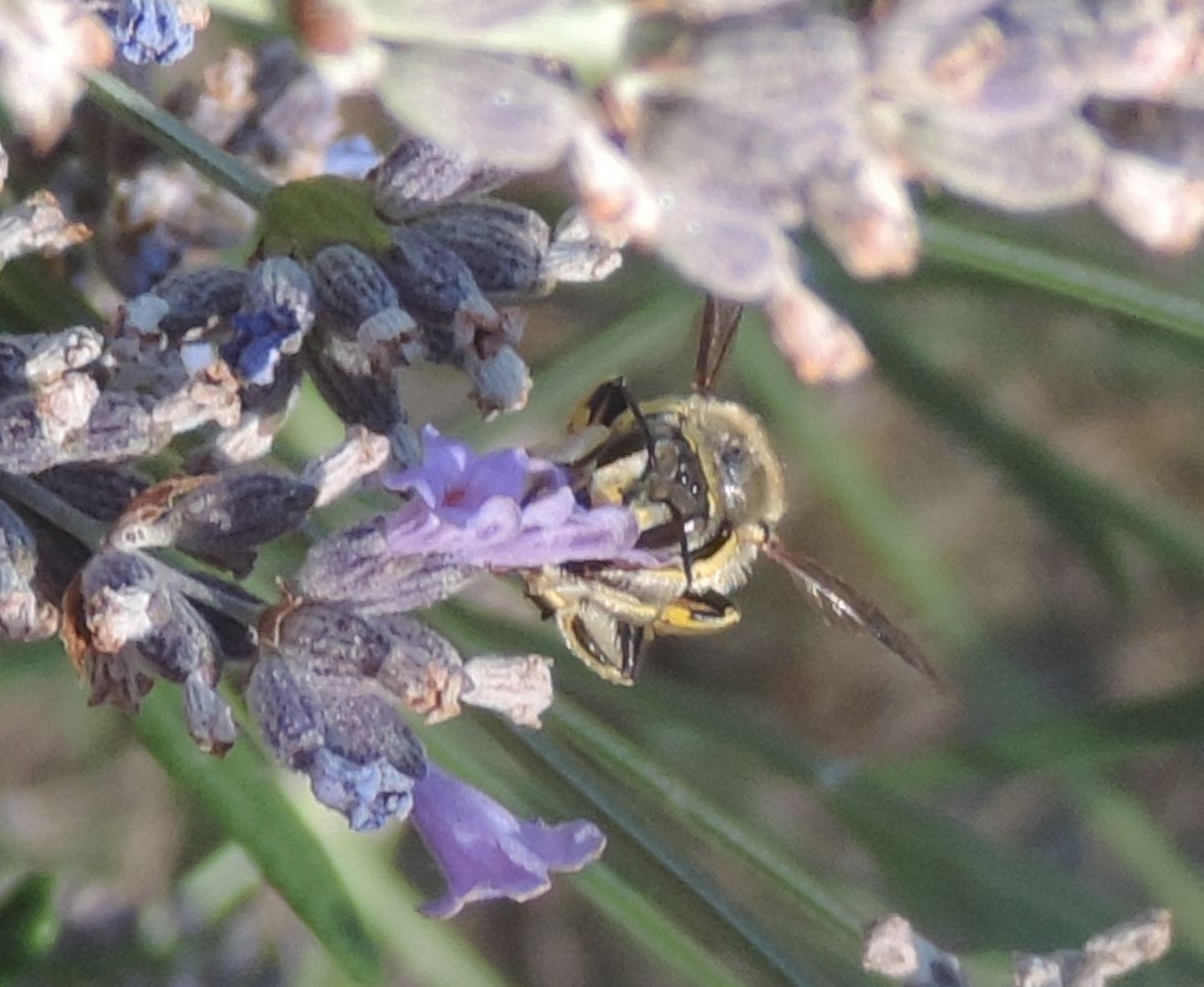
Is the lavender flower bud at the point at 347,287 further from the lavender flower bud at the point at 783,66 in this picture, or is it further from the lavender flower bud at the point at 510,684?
the lavender flower bud at the point at 783,66

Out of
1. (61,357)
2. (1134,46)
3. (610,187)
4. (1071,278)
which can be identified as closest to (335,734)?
(61,357)

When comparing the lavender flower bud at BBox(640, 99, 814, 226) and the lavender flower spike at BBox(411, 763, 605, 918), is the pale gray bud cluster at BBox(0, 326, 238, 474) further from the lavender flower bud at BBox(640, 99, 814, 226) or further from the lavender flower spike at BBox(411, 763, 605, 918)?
the lavender flower bud at BBox(640, 99, 814, 226)

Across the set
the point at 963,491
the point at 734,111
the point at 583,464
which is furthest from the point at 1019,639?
the point at 734,111

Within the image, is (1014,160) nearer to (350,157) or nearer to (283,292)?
(283,292)

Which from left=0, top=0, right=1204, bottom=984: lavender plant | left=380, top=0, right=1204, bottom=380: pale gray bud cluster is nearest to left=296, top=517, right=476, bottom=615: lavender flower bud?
left=0, top=0, right=1204, bottom=984: lavender plant

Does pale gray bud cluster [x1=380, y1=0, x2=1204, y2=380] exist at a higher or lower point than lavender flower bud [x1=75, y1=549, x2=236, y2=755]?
higher

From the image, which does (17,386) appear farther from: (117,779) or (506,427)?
(117,779)

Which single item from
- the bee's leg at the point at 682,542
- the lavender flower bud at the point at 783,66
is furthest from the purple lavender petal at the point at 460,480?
the lavender flower bud at the point at 783,66
